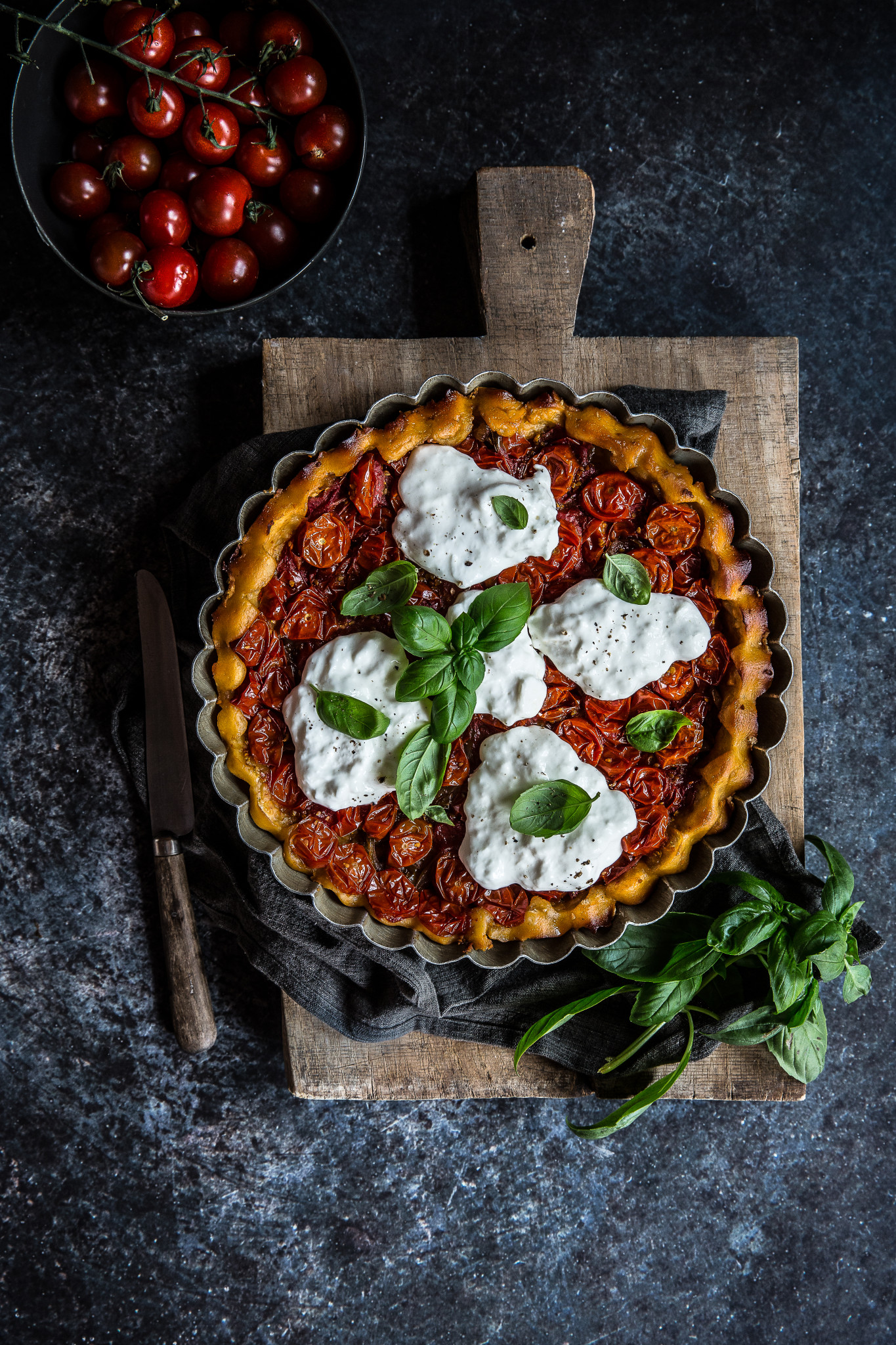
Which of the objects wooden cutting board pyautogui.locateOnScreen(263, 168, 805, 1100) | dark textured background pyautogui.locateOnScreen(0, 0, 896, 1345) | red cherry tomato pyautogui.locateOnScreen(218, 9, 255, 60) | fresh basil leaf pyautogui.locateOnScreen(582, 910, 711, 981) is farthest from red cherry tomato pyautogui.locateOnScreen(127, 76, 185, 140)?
fresh basil leaf pyautogui.locateOnScreen(582, 910, 711, 981)

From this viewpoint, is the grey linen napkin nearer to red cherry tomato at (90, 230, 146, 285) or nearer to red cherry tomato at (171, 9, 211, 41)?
red cherry tomato at (90, 230, 146, 285)

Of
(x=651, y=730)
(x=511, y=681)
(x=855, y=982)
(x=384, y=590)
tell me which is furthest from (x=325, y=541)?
(x=855, y=982)

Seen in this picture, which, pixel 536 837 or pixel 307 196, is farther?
pixel 307 196

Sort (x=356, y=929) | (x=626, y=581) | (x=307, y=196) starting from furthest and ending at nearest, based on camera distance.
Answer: (x=307, y=196), (x=356, y=929), (x=626, y=581)

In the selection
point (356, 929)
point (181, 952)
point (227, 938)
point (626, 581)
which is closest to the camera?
point (626, 581)

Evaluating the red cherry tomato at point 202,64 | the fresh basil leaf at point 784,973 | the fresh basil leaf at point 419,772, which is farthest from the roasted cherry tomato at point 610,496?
→ the red cherry tomato at point 202,64

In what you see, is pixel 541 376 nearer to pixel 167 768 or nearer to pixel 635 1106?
pixel 167 768

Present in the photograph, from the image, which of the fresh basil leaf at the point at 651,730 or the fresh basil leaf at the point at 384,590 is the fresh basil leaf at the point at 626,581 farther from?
the fresh basil leaf at the point at 384,590
